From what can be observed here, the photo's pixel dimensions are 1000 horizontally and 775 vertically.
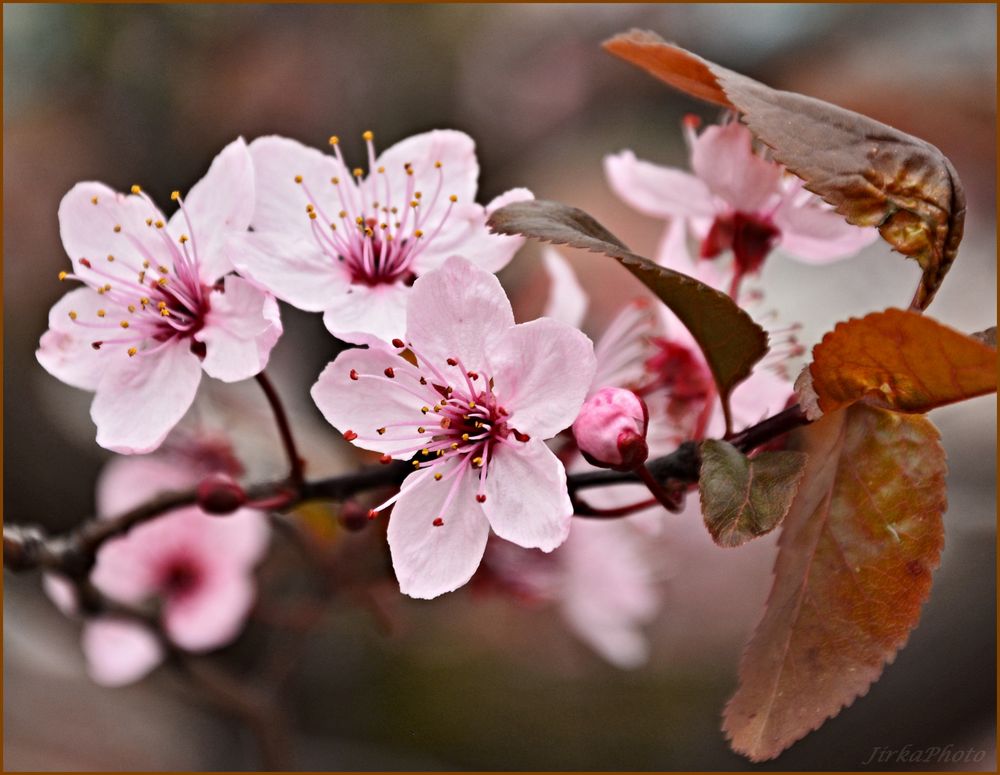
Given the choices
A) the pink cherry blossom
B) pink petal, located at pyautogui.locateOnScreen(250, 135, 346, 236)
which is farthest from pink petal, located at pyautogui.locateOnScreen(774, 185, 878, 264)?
pink petal, located at pyautogui.locateOnScreen(250, 135, 346, 236)

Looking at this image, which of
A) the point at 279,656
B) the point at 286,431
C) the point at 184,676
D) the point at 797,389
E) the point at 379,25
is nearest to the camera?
the point at 797,389

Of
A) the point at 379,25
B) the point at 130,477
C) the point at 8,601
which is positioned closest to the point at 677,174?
the point at 130,477

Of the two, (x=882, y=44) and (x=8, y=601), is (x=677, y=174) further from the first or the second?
(x=882, y=44)

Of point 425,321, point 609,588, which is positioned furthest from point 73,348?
point 609,588

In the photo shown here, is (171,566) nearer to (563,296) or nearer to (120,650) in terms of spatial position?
(120,650)

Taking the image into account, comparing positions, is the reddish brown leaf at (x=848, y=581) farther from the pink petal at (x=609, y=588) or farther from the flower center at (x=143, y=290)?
the pink petal at (x=609, y=588)
